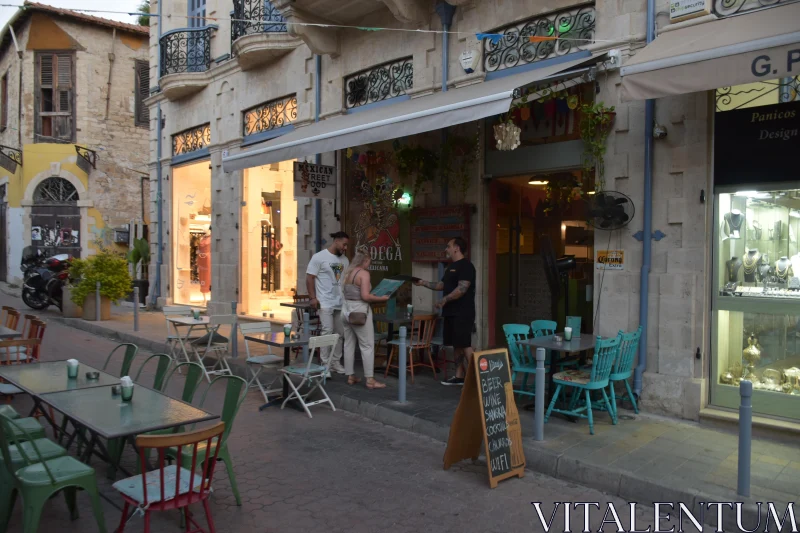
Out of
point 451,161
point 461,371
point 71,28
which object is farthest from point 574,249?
point 71,28

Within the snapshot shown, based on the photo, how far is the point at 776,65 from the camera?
181 inches

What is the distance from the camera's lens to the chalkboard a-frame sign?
464 cm

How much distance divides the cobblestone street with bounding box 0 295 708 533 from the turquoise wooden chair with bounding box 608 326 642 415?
1.52 meters

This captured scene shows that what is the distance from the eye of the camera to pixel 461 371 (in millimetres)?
7512

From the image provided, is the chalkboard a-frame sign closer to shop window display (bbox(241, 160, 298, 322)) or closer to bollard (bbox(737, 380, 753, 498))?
bollard (bbox(737, 380, 753, 498))

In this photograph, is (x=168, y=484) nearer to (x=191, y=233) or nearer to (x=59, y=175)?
(x=191, y=233)

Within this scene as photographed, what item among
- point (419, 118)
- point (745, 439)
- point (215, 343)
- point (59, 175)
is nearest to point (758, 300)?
point (745, 439)

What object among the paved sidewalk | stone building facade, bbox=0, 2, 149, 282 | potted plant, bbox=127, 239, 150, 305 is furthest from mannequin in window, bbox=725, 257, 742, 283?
stone building facade, bbox=0, 2, 149, 282

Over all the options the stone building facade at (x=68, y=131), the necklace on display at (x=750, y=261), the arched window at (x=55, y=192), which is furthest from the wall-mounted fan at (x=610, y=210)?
the arched window at (x=55, y=192)

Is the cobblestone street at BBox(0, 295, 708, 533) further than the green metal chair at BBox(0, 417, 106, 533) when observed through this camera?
Yes

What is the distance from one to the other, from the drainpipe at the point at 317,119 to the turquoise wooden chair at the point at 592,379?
5.88 meters

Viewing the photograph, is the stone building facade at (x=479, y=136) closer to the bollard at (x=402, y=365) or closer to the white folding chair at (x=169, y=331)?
the bollard at (x=402, y=365)

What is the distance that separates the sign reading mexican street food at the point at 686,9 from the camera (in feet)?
19.5

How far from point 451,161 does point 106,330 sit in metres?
8.22
